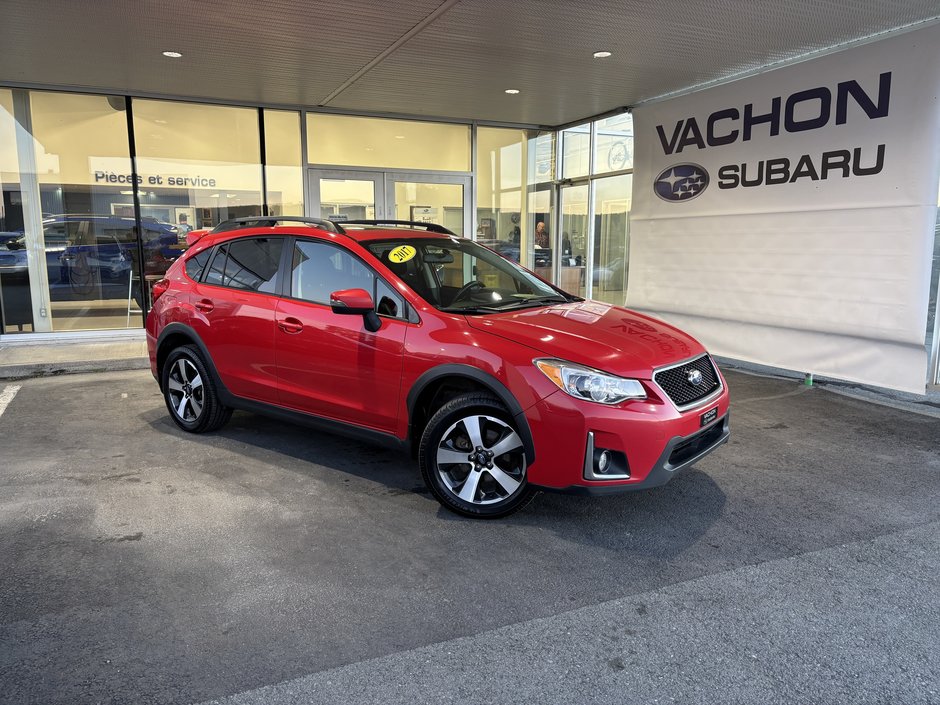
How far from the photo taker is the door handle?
4659 millimetres

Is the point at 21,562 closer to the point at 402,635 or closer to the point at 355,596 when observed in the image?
the point at 355,596

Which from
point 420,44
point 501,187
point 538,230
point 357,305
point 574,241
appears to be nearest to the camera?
point 357,305

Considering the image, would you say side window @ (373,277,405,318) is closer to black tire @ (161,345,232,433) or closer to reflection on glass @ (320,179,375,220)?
black tire @ (161,345,232,433)

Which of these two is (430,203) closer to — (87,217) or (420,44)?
(420,44)

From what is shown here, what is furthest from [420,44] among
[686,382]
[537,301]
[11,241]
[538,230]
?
[11,241]

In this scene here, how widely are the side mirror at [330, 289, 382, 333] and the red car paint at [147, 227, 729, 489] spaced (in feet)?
0.19

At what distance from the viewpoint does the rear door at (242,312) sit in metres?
4.92

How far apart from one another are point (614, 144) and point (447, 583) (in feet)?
29.3

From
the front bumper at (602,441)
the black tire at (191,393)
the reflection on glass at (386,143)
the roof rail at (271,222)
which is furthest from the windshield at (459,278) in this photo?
the reflection on glass at (386,143)

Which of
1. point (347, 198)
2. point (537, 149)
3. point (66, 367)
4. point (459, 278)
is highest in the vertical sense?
point (537, 149)

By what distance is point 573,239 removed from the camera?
1209 cm

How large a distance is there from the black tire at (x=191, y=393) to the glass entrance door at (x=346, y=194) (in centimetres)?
527

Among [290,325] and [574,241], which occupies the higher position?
[574,241]

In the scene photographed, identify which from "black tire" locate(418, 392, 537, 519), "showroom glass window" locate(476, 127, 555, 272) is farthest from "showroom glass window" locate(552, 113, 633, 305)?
"black tire" locate(418, 392, 537, 519)
